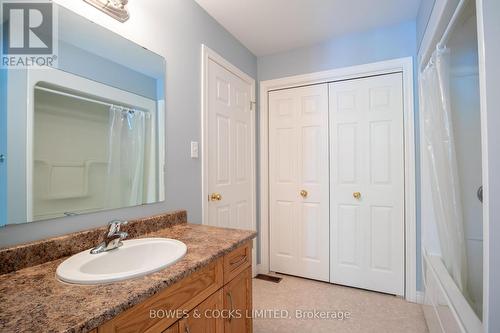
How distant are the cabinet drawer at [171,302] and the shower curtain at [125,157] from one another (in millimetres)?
591

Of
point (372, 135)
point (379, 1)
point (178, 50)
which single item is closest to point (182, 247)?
point (178, 50)

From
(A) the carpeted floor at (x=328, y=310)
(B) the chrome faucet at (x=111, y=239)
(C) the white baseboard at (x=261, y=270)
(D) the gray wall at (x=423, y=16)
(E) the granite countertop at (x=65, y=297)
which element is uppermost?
(D) the gray wall at (x=423, y=16)

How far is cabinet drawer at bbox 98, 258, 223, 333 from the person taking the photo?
669mm

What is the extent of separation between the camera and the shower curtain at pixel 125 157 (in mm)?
1209

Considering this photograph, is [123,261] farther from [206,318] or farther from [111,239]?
[206,318]

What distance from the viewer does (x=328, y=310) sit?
1.92 meters

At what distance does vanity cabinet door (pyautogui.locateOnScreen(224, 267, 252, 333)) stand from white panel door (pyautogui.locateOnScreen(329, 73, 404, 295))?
1336 millimetres

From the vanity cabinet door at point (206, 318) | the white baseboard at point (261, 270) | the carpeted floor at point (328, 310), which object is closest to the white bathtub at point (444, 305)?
A: the carpeted floor at point (328, 310)

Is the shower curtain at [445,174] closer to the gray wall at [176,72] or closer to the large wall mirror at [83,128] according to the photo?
the gray wall at [176,72]

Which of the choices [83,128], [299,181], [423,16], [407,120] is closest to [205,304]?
[83,128]

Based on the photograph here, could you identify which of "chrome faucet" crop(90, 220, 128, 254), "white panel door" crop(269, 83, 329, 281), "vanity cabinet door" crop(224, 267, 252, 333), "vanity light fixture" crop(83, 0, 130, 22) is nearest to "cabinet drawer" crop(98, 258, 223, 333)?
"vanity cabinet door" crop(224, 267, 252, 333)

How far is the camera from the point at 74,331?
53 centimetres

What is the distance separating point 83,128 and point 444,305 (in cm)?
200

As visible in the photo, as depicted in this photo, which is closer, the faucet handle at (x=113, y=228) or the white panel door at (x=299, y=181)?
the faucet handle at (x=113, y=228)
